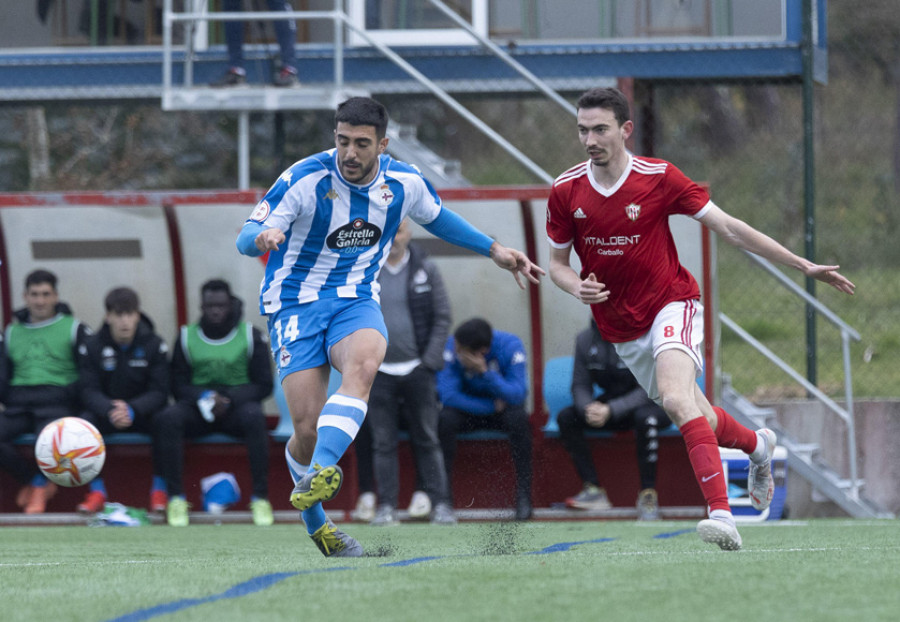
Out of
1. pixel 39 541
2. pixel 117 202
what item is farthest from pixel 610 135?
pixel 117 202

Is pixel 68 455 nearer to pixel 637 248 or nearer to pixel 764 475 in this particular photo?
pixel 637 248

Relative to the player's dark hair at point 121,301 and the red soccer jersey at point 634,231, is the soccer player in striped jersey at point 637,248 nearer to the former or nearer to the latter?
the red soccer jersey at point 634,231

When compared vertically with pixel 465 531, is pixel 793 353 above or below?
above

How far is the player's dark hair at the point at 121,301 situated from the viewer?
366 inches

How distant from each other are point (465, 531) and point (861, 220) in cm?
966

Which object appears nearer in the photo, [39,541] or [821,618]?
[821,618]

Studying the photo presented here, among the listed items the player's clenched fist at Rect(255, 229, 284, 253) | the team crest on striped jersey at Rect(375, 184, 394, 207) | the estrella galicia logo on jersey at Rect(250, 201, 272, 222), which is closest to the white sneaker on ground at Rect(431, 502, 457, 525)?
the team crest on striped jersey at Rect(375, 184, 394, 207)

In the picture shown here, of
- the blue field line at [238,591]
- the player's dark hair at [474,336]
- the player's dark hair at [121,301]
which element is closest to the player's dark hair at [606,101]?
the blue field line at [238,591]

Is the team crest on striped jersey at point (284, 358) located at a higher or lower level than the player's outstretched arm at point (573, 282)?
lower

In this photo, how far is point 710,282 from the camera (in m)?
9.51

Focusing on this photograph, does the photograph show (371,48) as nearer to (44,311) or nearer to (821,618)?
(44,311)

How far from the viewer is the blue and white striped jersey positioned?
→ 5.41 m

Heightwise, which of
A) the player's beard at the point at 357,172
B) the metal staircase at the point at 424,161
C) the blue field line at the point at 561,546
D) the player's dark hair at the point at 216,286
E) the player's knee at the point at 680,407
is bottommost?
the blue field line at the point at 561,546

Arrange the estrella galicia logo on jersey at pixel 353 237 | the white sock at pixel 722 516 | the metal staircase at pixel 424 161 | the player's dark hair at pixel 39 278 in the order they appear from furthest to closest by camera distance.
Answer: the metal staircase at pixel 424 161 → the player's dark hair at pixel 39 278 → the estrella galicia logo on jersey at pixel 353 237 → the white sock at pixel 722 516
